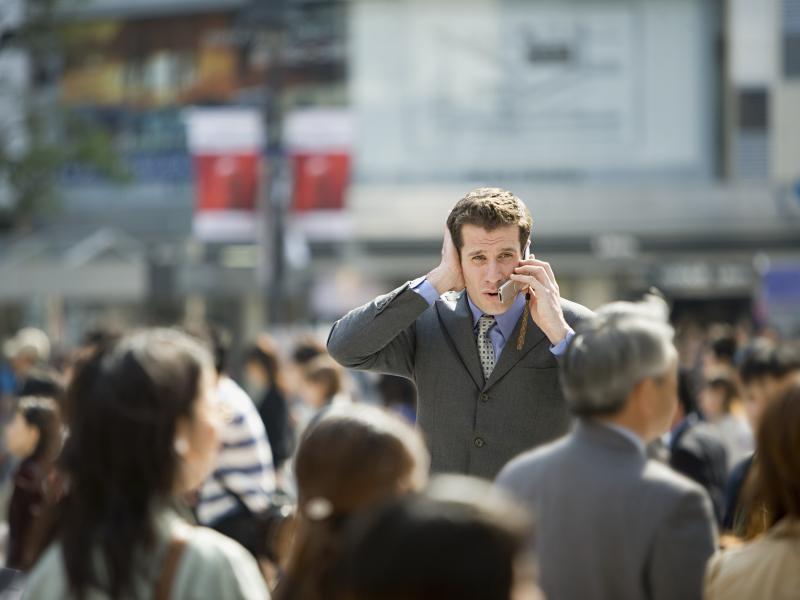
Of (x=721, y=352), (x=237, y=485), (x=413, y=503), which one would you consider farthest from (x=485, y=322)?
(x=721, y=352)

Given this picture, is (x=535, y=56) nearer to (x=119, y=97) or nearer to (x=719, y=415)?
(x=119, y=97)

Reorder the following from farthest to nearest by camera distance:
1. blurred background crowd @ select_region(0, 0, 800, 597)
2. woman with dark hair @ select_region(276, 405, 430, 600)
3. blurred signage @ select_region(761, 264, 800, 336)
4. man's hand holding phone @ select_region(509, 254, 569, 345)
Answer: blurred background crowd @ select_region(0, 0, 800, 597), blurred signage @ select_region(761, 264, 800, 336), man's hand holding phone @ select_region(509, 254, 569, 345), woman with dark hair @ select_region(276, 405, 430, 600)

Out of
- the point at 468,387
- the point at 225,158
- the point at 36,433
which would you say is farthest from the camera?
the point at 225,158

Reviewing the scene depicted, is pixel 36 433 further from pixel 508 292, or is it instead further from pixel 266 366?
pixel 508 292

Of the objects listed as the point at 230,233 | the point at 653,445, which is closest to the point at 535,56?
the point at 230,233

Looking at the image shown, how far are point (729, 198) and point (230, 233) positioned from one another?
17739mm

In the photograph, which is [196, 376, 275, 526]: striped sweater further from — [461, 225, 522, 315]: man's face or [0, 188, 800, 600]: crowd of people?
[0, 188, 800, 600]: crowd of people

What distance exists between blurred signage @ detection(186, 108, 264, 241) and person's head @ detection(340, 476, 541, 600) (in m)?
13.3

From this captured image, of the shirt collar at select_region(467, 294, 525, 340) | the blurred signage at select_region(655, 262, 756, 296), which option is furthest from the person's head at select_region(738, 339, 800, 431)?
the blurred signage at select_region(655, 262, 756, 296)

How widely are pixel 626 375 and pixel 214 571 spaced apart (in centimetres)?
107

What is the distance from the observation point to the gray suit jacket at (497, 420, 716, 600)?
2.84m

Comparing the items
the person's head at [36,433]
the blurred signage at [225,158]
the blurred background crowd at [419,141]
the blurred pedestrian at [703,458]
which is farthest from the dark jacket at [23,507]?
the blurred background crowd at [419,141]

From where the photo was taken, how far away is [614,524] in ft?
9.42

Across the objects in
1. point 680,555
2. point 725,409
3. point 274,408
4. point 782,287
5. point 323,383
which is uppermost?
point 680,555
